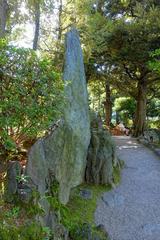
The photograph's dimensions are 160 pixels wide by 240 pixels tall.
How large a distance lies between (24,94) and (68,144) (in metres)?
3.40

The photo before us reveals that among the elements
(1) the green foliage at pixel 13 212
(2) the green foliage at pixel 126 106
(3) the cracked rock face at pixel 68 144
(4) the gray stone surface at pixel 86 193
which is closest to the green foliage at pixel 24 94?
(3) the cracked rock face at pixel 68 144

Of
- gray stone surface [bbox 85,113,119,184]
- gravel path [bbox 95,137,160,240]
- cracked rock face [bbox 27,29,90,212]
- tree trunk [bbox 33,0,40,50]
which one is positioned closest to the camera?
cracked rock face [bbox 27,29,90,212]

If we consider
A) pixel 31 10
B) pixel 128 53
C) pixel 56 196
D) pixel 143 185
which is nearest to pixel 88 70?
pixel 128 53

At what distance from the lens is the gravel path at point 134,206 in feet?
24.7

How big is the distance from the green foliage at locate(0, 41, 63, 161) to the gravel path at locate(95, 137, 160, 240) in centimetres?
354

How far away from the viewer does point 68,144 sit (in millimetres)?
8188

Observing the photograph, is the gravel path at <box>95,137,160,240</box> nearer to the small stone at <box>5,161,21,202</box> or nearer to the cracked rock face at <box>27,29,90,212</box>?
the cracked rock face at <box>27,29,90,212</box>

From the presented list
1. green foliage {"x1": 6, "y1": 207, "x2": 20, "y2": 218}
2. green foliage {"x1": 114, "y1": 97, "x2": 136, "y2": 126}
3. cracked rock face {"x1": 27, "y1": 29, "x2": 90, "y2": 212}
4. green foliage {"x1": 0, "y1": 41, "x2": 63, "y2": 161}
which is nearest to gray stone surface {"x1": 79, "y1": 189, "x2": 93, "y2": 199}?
cracked rock face {"x1": 27, "y1": 29, "x2": 90, "y2": 212}

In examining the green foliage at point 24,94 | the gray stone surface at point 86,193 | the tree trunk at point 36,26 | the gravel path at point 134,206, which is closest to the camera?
the green foliage at point 24,94

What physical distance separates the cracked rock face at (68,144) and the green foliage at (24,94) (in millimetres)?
739

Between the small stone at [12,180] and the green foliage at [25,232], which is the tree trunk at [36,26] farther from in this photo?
the green foliage at [25,232]

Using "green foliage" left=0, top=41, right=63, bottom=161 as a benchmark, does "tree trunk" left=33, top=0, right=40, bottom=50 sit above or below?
above

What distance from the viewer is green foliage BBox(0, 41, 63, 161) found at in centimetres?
486

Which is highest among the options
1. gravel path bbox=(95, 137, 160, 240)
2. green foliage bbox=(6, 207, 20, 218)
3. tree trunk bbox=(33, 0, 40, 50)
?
tree trunk bbox=(33, 0, 40, 50)
